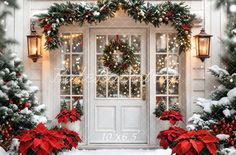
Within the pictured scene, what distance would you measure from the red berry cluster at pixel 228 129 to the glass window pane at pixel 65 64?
2.71 metres

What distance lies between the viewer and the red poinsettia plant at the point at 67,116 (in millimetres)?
7410

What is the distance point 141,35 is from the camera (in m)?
7.95

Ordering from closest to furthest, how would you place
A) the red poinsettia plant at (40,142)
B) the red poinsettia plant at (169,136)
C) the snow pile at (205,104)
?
the red poinsettia plant at (40,142)
the red poinsettia plant at (169,136)
the snow pile at (205,104)

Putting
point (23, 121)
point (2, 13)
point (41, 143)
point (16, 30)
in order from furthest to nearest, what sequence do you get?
1. point (16, 30)
2. point (23, 121)
3. point (41, 143)
4. point (2, 13)

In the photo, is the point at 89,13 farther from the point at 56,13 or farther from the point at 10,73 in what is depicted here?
the point at 10,73

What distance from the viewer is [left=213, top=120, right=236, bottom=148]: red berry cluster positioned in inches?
271

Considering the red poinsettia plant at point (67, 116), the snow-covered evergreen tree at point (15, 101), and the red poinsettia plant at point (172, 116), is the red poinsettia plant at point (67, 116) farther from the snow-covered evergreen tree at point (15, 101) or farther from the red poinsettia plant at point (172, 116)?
the red poinsettia plant at point (172, 116)

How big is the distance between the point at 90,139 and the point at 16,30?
2.28 metres

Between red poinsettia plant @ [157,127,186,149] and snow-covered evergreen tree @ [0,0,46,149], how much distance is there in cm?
193

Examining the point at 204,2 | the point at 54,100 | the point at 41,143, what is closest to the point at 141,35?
the point at 204,2

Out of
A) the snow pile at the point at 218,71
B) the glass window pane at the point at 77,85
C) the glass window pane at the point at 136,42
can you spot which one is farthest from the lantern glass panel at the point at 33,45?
the snow pile at the point at 218,71

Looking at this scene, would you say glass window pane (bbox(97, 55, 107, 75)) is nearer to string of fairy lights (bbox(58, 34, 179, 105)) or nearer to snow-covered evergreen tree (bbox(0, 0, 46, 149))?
string of fairy lights (bbox(58, 34, 179, 105))

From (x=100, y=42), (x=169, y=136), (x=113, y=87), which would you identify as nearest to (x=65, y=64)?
(x=100, y=42)

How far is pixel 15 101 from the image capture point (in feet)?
23.9
